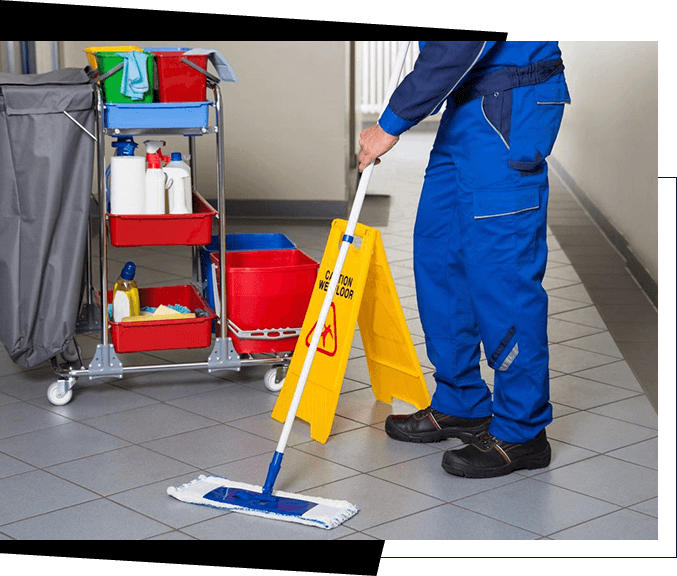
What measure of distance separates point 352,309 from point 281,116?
390 centimetres

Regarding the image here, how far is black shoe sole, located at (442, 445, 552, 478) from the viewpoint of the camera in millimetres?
2584

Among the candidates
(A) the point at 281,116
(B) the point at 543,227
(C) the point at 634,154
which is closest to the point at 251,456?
(B) the point at 543,227

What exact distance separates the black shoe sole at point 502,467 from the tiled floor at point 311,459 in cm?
2

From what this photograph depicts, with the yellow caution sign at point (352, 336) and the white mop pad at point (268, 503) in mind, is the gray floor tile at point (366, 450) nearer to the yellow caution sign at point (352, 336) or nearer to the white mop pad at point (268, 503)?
the yellow caution sign at point (352, 336)

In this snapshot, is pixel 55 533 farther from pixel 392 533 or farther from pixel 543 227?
pixel 543 227

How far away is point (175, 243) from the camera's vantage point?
3.12m

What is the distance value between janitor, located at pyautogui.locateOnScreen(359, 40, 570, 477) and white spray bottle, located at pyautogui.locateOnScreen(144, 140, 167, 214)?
81cm

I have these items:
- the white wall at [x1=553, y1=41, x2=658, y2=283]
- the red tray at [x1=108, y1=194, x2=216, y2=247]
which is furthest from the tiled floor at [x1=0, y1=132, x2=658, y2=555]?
the white wall at [x1=553, y1=41, x2=658, y2=283]

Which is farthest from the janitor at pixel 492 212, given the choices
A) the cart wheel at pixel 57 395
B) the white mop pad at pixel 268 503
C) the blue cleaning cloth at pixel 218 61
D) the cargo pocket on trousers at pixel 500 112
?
the cart wheel at pixel 57 395

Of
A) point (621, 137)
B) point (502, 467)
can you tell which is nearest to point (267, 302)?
point (502, 467)

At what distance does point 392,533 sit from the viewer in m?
2.27

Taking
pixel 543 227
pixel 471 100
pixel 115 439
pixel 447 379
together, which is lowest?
pixel 115 439

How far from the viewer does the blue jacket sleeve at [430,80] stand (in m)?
2.34

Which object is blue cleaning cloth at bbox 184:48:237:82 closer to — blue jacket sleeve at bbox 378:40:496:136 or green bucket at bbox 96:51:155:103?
green bucket at bbox 96:51:155:103
